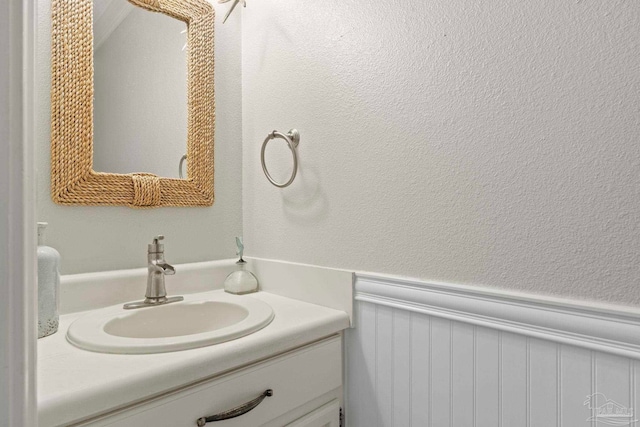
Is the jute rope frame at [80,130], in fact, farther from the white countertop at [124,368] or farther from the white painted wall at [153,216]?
the white countertop at [124,368]

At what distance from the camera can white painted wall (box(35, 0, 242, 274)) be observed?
947mm

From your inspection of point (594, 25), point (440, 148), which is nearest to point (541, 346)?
point (440, 148)

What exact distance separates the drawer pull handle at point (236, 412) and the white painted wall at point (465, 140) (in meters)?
0.40

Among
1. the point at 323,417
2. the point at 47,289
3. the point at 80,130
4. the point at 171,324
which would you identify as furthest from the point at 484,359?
the point at 80,130

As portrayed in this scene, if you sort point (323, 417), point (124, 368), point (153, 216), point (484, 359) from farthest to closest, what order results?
point (153, 216) → point (323, 417) → point (484, 359) → point (124, 368)

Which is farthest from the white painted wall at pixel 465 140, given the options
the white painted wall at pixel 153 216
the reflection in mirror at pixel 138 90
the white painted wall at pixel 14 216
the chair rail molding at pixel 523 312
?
the white painted wall at pixel 14 216

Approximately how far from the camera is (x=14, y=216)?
28 centimetres

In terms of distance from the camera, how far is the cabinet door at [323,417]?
0.89 m

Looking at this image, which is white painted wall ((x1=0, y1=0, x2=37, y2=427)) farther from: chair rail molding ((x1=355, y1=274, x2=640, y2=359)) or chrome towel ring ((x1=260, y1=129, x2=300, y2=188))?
chrome towel ring ((x1=260, y1=129, x2=300, y2=188))

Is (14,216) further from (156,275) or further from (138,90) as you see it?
(138,90)

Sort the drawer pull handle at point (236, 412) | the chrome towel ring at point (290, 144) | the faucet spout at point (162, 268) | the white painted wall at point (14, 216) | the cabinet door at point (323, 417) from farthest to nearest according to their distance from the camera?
the chrome towel ring at point (290, 144) → the faucet spout at point (162, 268) → the cabinet door at point (323, 417) → the drawer pull handle at point (236, 412) → the white painted wall at point (14, 216)

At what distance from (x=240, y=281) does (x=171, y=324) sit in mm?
246

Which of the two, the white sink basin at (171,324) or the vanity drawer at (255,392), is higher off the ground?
the white sink basin at (171,324)

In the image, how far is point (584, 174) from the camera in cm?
66
